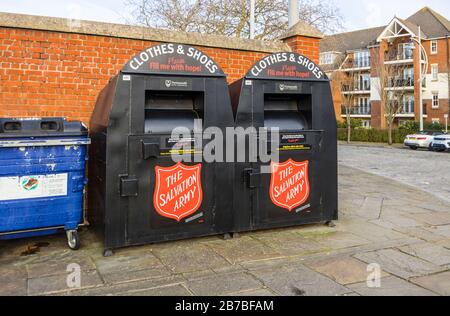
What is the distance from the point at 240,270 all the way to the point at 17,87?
3.76m

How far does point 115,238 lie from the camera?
4.17 metres

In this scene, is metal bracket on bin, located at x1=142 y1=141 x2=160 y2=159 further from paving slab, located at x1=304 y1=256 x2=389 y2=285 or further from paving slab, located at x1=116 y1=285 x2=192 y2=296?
paving slab, located at x1=304 y1=256 x2=389 y2=285

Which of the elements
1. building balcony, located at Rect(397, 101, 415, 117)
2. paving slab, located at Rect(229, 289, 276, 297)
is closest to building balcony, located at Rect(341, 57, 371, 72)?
building balcony, located at Rect(397, 101, 415, 117)

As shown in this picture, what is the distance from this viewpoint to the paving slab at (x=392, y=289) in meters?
3.24

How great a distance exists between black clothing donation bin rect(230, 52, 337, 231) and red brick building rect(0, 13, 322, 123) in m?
1.79

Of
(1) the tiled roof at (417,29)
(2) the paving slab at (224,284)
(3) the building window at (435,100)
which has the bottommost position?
(2) the paving slab at (224,284)

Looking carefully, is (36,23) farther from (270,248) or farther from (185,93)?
(270,248)

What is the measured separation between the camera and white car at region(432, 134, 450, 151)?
23.1m

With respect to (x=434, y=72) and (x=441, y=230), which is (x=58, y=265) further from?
(x=434, y=72)

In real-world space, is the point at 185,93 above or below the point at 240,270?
above

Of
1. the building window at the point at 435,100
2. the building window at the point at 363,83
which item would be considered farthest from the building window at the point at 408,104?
the building window at the point at 363,83

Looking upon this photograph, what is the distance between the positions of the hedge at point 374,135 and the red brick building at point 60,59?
3157cm

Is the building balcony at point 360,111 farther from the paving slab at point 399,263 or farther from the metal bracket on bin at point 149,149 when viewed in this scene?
the metal bracket on bin at point 149,149

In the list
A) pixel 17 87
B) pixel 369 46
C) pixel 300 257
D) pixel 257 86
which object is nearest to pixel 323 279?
pixel 300 257
